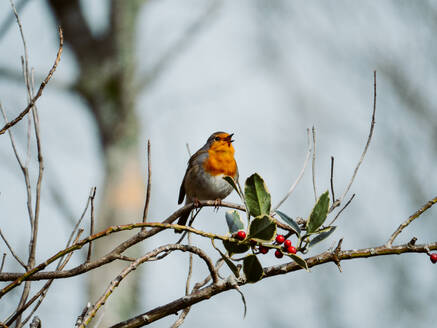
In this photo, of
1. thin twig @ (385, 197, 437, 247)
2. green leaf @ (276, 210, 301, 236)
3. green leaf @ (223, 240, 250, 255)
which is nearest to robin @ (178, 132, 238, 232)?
green leaf @ (276, 210, 301, 236)

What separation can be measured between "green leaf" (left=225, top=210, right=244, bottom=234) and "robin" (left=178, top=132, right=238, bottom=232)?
232cm

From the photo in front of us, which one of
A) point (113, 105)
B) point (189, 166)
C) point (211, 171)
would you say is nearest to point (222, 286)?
point (211, 171)

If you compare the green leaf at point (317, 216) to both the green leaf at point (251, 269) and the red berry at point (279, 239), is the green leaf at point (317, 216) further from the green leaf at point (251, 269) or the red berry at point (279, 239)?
the green leaf at point (251, 269)

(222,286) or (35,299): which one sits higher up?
(35,299)

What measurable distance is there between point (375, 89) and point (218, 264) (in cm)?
84

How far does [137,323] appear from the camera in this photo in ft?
4.46

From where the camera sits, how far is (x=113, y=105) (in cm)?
847

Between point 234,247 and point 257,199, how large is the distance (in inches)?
6.1

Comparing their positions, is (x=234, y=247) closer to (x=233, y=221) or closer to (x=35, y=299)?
(x=233, y=221)

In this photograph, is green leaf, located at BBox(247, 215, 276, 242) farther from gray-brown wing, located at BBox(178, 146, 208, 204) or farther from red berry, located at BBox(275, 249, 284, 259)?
gray-brown wing, located at BBox(178, 146, 208, 204)

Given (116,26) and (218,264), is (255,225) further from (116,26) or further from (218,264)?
(116,26)

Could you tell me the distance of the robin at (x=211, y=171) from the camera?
13.1 ft

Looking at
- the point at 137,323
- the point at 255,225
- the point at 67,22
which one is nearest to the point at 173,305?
the point at 137,323

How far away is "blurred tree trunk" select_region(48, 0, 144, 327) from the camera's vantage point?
7.29 m
